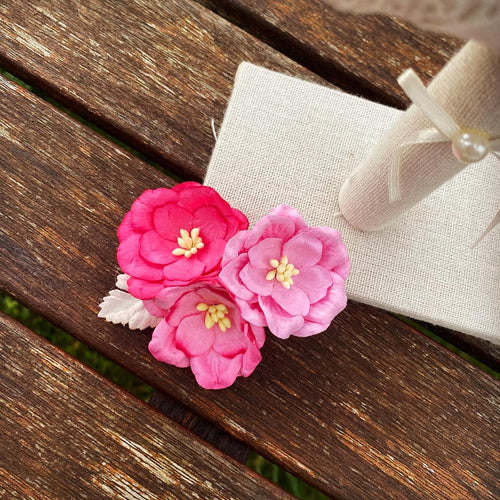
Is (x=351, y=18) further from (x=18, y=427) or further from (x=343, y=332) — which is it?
(x=18, y=427)

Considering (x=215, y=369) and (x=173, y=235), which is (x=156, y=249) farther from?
(x=215, y=369)

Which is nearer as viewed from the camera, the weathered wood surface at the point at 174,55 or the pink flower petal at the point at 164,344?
the pink flower petal at the point at 164,344

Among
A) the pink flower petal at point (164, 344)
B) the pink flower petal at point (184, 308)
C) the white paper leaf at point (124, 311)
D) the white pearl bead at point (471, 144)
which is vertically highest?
the white pearl bead at point (471, 144)

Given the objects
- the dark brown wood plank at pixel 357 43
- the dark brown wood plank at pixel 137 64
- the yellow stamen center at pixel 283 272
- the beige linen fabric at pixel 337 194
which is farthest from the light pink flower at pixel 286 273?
the dark brown wood plank at pixel 357 43

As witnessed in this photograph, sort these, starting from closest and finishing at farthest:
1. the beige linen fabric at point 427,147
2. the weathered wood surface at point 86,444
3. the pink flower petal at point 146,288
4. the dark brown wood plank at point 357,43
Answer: the beige linen fabric at point 427,147, the pink flower petal at point 146,288, the weathered wood surface at point 86,444, the dark brown wood plank at point 357,43

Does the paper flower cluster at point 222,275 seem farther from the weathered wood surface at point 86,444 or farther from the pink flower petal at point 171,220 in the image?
the weathered wood surface at point 86,444

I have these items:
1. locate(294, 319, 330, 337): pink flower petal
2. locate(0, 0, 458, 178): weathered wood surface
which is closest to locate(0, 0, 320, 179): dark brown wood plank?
locate(0, 0, 458, 178): weathered wood surface

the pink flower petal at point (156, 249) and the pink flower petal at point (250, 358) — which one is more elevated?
the pink flower petal at point (156, 249)
